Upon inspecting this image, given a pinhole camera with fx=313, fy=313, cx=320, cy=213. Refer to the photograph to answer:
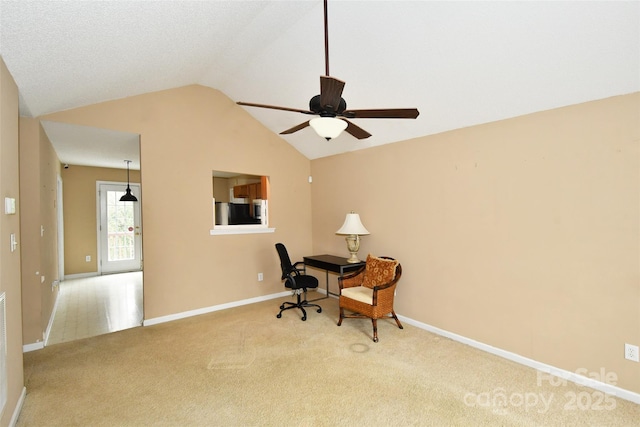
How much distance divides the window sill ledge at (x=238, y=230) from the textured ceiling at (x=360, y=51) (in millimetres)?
1887

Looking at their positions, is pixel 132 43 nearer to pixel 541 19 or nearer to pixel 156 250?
pixel 156 250

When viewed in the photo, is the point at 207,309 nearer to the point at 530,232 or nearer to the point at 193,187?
the point at 193,187

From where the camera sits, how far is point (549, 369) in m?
2.73

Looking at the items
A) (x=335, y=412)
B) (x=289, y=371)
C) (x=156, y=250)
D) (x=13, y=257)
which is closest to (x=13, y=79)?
(x=13, y=257)

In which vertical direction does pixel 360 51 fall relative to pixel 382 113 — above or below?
above

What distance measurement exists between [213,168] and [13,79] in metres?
2.31

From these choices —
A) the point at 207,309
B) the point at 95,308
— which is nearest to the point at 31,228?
the point at 95,308

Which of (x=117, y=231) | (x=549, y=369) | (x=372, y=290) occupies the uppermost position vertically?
(x=117, y=231)

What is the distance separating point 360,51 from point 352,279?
8.72 ft

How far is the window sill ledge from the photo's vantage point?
4518 mm

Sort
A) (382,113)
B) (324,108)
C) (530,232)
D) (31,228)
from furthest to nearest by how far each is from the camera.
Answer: (31,228), (530,232), (382,113), (324,108)

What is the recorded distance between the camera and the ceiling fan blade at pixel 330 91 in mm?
1772

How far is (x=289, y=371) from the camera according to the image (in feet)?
9.15

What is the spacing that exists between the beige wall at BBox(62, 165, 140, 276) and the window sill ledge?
169 inches
